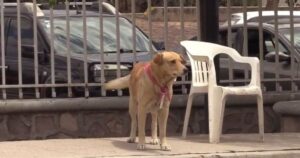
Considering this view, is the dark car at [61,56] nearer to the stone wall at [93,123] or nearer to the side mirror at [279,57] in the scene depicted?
the stone wall at [93,123]

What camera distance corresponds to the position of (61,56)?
974 cm

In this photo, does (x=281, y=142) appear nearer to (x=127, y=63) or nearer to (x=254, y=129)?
(x=254, y=129)

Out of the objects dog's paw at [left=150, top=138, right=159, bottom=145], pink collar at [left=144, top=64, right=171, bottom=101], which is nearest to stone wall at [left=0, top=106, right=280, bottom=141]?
dog's paw at [left=150, top=138, right=159, bottom=145]

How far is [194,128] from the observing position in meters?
10.1

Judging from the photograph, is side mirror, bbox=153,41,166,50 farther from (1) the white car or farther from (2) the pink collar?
(2) the pink collar

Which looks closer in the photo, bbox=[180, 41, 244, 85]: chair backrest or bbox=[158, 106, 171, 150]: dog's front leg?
bbox=[158, 106, 171, 150]: dog's front leg

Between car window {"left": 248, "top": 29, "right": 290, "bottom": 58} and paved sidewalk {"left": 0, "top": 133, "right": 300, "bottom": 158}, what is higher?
car window {"left": 248, "top": 29, "right": 290, "bottom": 58}

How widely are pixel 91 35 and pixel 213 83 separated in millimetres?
2321

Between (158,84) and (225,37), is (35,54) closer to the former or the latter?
(158,84)

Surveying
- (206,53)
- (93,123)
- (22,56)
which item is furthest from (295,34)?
(22,56)

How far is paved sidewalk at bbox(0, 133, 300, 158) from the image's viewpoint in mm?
7684

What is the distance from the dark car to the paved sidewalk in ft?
4.03

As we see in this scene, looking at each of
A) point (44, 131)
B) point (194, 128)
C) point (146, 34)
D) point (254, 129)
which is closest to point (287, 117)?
point (254, 129)

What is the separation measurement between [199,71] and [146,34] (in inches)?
72.6
